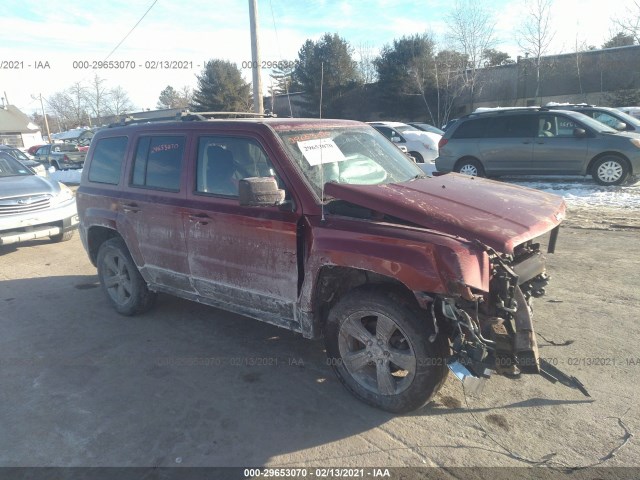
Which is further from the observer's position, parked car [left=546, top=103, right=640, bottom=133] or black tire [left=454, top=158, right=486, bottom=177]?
black tire [left=454, top=158, right=486, bottom=177]

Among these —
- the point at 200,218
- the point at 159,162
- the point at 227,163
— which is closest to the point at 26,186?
the point at 159,162

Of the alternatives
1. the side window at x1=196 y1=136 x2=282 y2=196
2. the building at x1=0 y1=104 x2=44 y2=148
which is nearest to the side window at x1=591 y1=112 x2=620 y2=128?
the side window at x1=196 y1=136 x2=282 y2=196

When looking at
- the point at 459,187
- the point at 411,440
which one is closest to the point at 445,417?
the point at 411,440

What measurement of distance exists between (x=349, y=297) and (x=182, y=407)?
143cm

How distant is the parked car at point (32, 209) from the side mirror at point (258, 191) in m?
6.02

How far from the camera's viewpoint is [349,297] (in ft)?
10.6

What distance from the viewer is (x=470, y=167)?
41.0ft

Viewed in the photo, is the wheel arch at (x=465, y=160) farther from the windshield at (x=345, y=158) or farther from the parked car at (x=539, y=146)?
the windshield at (x=345, y=158)

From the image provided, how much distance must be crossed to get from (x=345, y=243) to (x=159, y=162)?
2.29 metres

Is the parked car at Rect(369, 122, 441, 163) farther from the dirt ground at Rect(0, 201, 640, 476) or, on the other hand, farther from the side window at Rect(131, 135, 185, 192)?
the side window at Rect(131, 135, 185, 192)

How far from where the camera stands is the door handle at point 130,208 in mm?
4574

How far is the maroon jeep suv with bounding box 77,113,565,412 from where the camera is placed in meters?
2.81

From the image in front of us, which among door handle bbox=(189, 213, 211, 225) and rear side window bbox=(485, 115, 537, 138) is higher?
rear side window bbox=(485, 115, 537, 138)

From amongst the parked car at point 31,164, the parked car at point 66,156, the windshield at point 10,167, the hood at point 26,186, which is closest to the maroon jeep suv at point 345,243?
the hood at point 26,186
